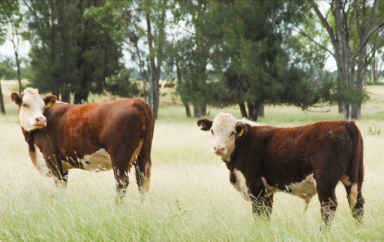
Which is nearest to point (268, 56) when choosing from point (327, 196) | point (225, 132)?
point (225, 132)

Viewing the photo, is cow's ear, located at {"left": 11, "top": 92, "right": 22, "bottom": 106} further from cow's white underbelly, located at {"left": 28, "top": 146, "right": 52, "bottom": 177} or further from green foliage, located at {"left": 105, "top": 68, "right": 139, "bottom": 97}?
green foliage, located at {"left": 105, "top": 68, "right": 139, "bottom": 97}

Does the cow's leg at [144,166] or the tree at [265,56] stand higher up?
the tree at [265,56]

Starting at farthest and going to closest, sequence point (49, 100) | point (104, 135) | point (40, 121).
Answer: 1. point (49, 100)
2. point (40, 121)
3. point (104, 135)

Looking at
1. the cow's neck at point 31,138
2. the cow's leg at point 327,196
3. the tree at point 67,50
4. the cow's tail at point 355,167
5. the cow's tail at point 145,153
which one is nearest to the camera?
the cow's leg at point 327,196

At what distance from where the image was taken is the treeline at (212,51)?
16906 millimetres

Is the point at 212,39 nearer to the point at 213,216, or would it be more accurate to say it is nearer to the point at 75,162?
the point at 75,162

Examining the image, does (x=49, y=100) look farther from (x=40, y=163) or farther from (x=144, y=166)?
(x=144, y=166)

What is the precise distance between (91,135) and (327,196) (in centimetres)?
323

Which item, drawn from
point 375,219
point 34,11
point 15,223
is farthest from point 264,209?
point 34,11

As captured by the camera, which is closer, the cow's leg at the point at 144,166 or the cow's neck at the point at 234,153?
the cow's neck at the point at 234,153

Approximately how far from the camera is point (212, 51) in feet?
66.7

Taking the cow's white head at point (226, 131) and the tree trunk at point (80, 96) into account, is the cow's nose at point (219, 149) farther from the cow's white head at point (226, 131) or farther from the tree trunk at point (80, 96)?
the tree trunk at point (80, 96)

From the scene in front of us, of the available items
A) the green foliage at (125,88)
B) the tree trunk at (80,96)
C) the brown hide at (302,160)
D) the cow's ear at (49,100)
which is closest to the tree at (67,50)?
the tree trunk at (80,96)

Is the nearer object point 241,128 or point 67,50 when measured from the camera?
point 241,128
